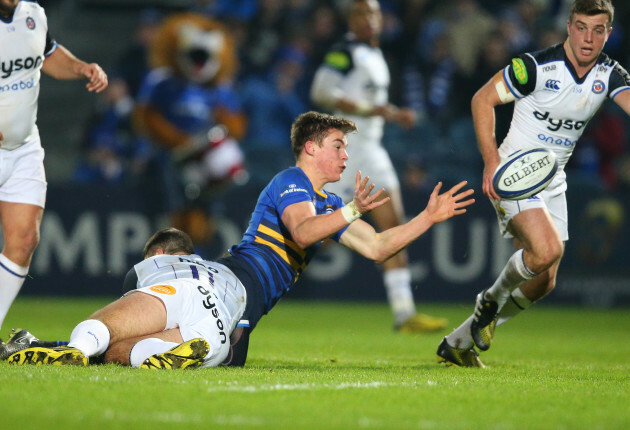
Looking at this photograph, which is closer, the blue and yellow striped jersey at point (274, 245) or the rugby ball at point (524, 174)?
the blue and yellow striped jersey at point (274, 245)

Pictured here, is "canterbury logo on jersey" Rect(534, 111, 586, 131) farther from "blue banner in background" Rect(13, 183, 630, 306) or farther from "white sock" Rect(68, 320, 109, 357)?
"blue banner in background" Rect(13, 183, 630, 306)

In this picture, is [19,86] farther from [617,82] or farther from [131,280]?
[617,82]

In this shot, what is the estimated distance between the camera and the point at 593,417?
4.14m

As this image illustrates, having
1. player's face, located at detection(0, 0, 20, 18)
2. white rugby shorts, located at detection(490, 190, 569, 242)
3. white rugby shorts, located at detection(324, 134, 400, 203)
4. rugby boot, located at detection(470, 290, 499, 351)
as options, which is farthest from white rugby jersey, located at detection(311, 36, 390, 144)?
player's face, located at detection(0, 0, 20, 18)

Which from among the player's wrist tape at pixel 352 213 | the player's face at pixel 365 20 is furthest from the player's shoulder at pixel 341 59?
the player's wrist tape at pixel 352 213

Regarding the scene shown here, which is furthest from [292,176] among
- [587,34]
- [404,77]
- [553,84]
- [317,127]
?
[404,77]

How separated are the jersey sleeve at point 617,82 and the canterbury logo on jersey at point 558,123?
31cm

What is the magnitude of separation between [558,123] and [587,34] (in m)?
0.68

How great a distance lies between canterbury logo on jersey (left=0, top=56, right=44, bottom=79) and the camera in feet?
20.1

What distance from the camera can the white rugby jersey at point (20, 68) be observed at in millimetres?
6129

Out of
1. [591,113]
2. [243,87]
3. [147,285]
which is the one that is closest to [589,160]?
[243,87]

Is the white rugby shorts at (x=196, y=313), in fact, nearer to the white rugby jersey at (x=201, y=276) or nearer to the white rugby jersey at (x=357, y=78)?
the white rugby jersey at (x=201, y=276)

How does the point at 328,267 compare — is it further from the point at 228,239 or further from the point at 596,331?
the point at 596,331

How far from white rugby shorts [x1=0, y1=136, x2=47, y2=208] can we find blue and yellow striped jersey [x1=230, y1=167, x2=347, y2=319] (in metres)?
1.38
